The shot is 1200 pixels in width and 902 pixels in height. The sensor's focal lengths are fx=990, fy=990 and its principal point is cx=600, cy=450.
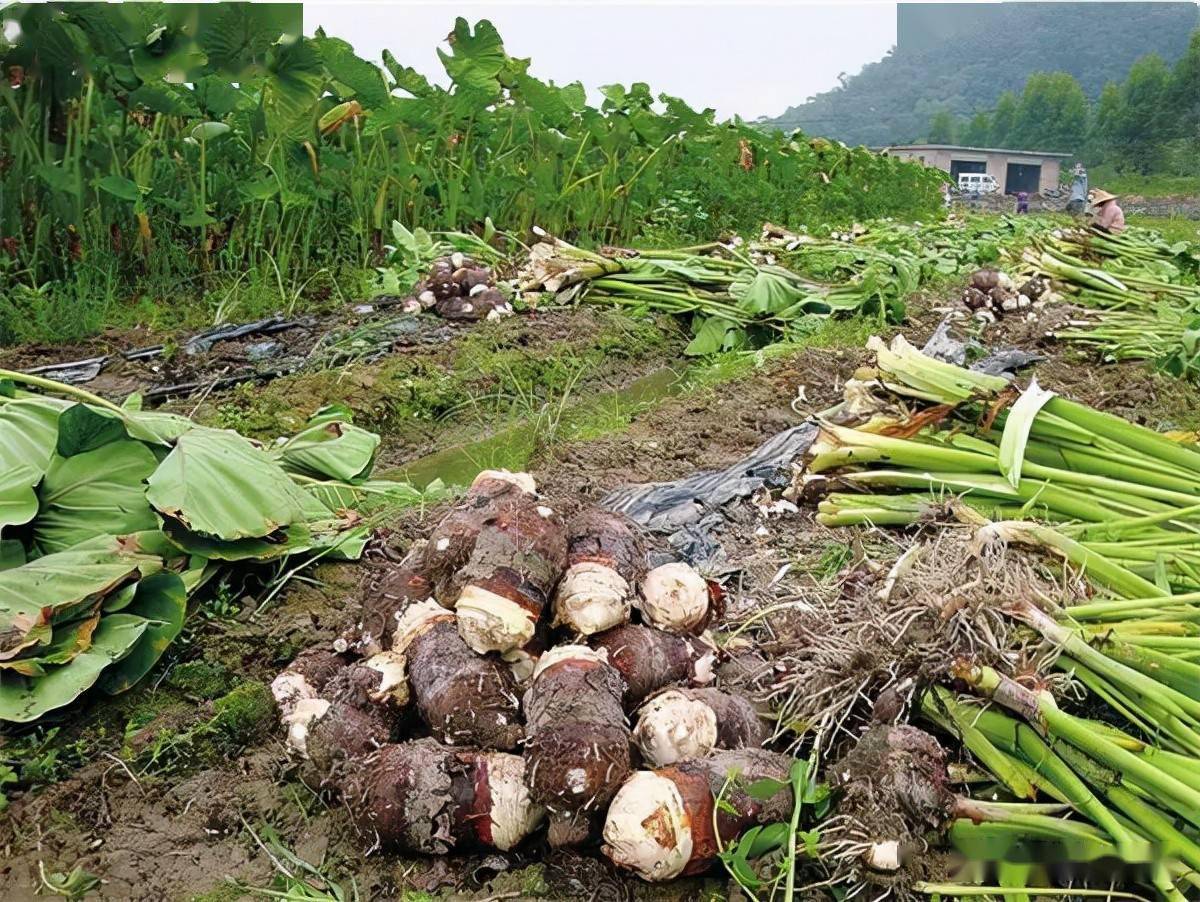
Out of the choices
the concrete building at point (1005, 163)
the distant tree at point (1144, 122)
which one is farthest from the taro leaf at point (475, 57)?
the distant tree at point (1144, 122)

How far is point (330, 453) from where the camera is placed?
3994mm

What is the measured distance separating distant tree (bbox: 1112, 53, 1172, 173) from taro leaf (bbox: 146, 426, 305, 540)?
61518 millimetres

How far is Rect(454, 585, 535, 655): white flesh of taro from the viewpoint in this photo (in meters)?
2.31

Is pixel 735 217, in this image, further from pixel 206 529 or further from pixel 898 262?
pixel 206 529

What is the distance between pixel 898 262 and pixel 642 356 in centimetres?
300

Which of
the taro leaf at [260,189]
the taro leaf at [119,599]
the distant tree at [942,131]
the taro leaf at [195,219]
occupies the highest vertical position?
the distant tree at [942,131]

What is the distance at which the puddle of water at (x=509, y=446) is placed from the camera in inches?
196

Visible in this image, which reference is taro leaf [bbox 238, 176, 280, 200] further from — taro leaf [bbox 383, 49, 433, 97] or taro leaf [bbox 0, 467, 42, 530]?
taro leaf [bbox 0, 467, 42, 530]

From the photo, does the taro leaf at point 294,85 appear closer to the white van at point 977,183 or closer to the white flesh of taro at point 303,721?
the white flesh of taro at point 303,721

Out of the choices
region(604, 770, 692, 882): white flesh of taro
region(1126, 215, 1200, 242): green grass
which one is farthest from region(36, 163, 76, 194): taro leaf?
region(1126, 215, 1200, 242): green grass

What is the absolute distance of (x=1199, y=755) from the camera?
2098 millimetres

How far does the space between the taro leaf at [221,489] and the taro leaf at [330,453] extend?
623mm

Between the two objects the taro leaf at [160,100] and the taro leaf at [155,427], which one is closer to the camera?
the taro leaf at [155,427]

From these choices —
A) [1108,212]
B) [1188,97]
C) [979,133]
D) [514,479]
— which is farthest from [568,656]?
[979,133]
